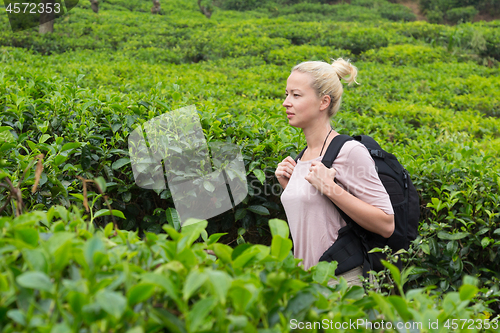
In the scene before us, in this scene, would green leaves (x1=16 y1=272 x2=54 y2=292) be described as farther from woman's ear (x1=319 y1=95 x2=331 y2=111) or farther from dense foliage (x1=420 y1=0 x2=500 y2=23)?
dense foliage (x1=420 y1=0 x2=500 y2=23)

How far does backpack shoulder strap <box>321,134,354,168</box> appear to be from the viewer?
1.87m

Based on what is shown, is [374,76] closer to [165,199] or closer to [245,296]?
[165,199]

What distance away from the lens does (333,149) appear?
1896 millimetres

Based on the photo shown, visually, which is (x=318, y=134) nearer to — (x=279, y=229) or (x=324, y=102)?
(x=324, y=102)

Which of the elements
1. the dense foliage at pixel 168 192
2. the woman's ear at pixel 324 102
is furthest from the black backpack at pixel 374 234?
the woman's ear at pixel 324 102

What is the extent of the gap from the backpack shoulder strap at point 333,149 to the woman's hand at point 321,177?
2.5 inches

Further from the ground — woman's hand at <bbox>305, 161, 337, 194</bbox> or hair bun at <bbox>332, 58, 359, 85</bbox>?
hair bun at <bbox>332, 58, 359, 85</bbox>

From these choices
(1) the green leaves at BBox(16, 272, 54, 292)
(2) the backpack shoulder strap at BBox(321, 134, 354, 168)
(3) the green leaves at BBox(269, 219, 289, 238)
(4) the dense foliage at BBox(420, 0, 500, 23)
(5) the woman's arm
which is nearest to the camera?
(1) the green leaves at BBox(16, 272, 54, 292)

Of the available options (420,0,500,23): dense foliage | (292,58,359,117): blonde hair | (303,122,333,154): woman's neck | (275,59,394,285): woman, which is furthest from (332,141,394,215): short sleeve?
(420,0,500,23): dense foliage

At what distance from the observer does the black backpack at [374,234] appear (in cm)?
181

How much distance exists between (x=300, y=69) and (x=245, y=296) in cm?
155

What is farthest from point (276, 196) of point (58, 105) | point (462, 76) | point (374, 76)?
point (462, 76)

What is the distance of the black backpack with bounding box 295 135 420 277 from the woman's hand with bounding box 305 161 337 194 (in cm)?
8

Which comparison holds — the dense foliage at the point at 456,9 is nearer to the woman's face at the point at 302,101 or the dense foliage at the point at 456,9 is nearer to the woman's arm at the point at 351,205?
the woman's face at the point at 302,101
